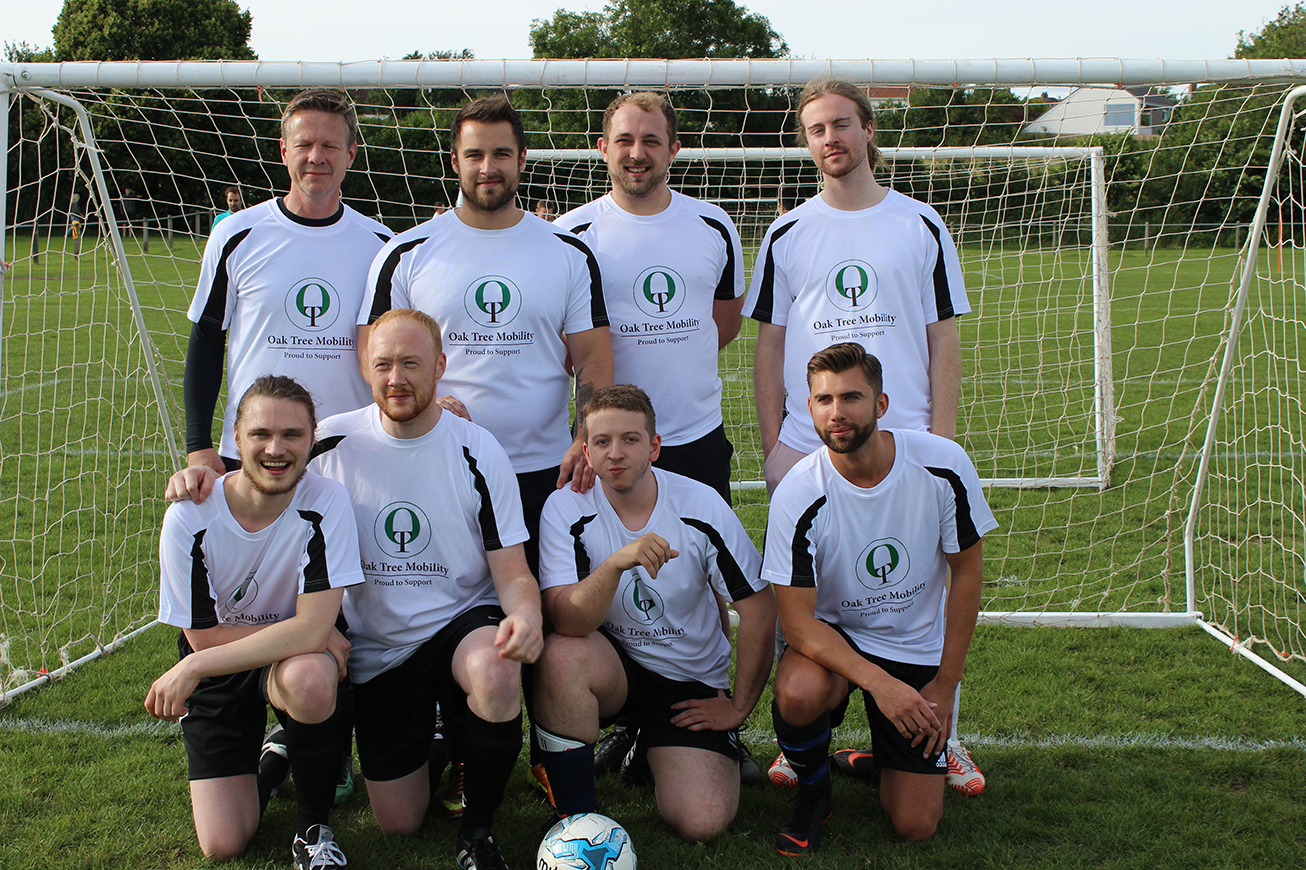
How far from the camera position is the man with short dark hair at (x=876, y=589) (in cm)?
288

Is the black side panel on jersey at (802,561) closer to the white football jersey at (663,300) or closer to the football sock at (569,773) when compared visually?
the white football jersey at (663,300)

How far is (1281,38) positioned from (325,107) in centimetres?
6535

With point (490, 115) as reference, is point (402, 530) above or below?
below

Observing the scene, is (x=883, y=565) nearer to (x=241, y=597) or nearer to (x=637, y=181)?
(x=637, y=181)

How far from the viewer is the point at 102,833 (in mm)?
2932

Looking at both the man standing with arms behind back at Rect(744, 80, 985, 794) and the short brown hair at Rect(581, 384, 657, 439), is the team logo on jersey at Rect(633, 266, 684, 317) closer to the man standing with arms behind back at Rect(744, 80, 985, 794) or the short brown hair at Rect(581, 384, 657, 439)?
the man standing with arms behind back at Rect(744, 80, 985, 794)

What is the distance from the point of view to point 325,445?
2.95m

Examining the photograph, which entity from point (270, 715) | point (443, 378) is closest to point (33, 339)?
point (270, 715)

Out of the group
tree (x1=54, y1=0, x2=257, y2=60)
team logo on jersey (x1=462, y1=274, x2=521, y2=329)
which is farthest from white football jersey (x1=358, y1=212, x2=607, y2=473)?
tree (x1=54, y1=0, x2=257, y2=60)

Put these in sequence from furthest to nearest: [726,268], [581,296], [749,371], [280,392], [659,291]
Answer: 1. [749,371]
2. [726,268]
3. [659,291]
4. [581,296]
5. [280,392]

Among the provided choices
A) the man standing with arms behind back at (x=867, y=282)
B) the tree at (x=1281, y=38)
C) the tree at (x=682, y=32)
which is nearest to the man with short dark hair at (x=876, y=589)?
the man standing with arms behind back at (x=867, y=282)

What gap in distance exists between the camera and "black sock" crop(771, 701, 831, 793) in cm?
291

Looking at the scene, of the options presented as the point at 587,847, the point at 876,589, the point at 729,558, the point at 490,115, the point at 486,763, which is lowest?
the point at 587,847

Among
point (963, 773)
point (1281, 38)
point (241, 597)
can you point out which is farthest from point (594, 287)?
point (1281, 38)
